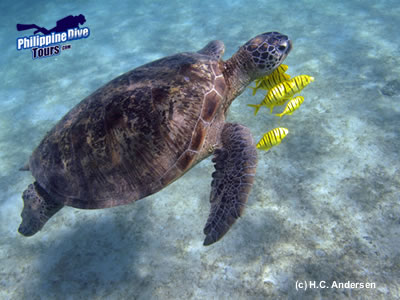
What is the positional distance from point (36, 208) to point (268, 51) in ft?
13.2

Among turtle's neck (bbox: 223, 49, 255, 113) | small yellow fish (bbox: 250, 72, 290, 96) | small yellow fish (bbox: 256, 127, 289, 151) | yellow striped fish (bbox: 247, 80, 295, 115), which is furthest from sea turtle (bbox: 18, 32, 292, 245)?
small yellow fish (bbox: 250, 72, 290, 96)

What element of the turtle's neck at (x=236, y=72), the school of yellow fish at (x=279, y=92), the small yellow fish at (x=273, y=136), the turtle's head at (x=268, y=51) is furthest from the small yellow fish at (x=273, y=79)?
the small yellow fish at (x=273, y=136)

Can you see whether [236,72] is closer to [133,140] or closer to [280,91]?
[280,91]

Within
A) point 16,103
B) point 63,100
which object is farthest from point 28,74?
point 63,100

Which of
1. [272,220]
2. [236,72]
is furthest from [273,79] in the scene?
[272,220]

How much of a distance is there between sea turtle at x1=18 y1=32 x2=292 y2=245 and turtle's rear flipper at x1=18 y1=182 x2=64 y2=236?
0.30 metres

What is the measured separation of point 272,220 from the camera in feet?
10.7

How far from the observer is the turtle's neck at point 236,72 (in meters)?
3.54

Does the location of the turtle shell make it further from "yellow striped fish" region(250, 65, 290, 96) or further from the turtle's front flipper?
"yellow striped fish" region(250, 65, 290, 96)

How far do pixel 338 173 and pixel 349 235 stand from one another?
Answer: 107 cm

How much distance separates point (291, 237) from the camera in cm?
304

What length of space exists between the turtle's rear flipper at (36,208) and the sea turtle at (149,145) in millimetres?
305

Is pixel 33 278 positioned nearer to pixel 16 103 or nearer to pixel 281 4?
pixel 16 103

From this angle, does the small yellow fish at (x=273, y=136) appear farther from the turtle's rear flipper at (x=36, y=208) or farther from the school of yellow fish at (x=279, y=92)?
the turtle's rear flipper at (x=36, y=208)
